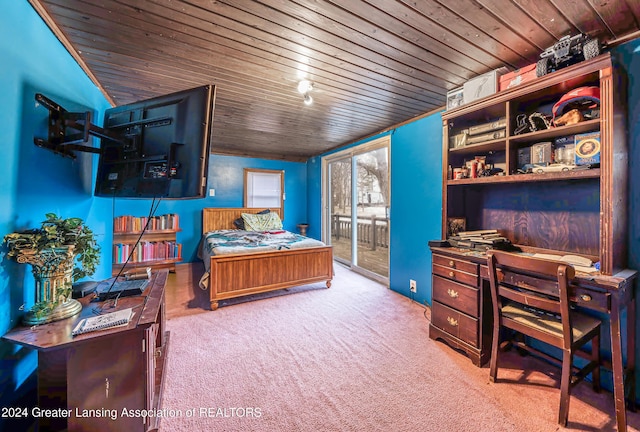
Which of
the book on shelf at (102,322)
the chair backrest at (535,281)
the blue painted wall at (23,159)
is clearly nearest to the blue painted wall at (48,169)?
the blue painted wall at (23,159)

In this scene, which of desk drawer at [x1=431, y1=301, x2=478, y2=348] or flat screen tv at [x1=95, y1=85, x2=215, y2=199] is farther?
desk drawer at [x1=431, y1=301, x2=478, y2=348]

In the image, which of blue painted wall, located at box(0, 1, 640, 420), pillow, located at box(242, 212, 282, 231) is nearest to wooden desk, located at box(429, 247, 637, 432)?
blue painted wall, located at box(0, 1, 640, 420)

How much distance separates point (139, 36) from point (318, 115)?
1.86 metres

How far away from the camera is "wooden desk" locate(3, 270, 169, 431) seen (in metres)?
1.01

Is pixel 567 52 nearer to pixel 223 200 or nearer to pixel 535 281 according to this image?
A: pixel 535 281

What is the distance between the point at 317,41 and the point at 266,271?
8.03ft

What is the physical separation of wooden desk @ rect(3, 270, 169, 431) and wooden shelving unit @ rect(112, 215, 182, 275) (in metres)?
3.16

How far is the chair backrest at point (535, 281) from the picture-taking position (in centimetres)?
133

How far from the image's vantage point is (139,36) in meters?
1.62

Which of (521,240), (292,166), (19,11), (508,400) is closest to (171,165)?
(19,11)

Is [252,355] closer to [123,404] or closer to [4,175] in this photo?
[123,404]

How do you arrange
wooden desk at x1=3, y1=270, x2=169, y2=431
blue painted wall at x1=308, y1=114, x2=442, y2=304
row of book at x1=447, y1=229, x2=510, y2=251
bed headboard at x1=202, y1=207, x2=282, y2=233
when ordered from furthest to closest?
bed headboard at x1=202, y1=207, x2=282, y2=233
blue painted wall at x1=308, y1=114, x2=442, y2=304
row of book at x1=447, y1=229, x2=510, y2=251
wooden desk at x1=3, y1=270, x2=169, y2=431

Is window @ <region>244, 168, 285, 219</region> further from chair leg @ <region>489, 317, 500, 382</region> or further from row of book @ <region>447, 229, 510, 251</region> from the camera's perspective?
chair leg @ <region>489, 317, 500, 382</region>

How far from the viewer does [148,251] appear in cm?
402
